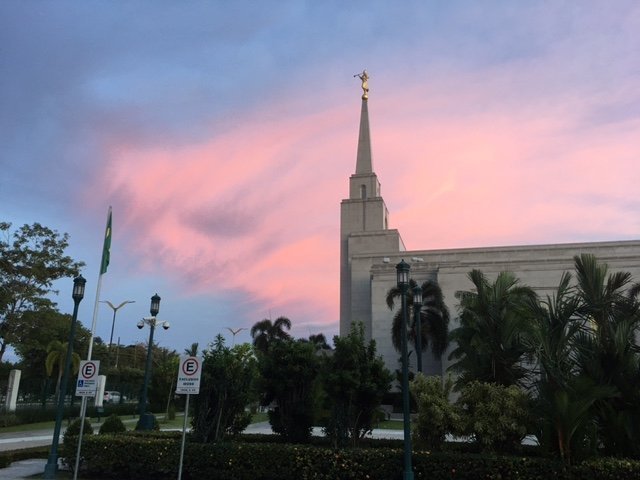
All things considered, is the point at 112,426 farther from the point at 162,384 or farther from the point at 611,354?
the point at 162,384

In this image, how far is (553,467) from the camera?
34.0ft

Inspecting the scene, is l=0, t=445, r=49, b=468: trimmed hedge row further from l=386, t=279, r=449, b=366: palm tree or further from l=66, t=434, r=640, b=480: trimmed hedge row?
l=386, t=279, r=449, b=366: palm tree

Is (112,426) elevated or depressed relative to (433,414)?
depressed

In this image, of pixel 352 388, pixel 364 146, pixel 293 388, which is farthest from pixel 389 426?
pixel 364 146

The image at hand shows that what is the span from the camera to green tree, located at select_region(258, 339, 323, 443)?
1534 cm

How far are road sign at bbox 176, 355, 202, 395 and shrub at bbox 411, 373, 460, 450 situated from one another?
18.9 feet

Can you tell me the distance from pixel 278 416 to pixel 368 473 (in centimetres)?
481

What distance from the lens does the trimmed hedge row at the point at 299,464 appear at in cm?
1043

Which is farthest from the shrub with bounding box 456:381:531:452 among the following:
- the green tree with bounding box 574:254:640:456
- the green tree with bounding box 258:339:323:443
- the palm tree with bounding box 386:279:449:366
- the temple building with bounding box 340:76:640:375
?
the temple building with bounding box 340:76:640:375

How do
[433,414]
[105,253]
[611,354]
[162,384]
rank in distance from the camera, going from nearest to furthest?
1. [611,354]
2. [433,414]
3. [105,253]
4. [162,384]

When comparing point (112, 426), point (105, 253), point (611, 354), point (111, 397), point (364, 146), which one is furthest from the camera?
point (364, 146)

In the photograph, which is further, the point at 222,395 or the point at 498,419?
the point at 222,395

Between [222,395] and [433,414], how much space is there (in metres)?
5.85

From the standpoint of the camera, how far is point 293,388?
15617mm
